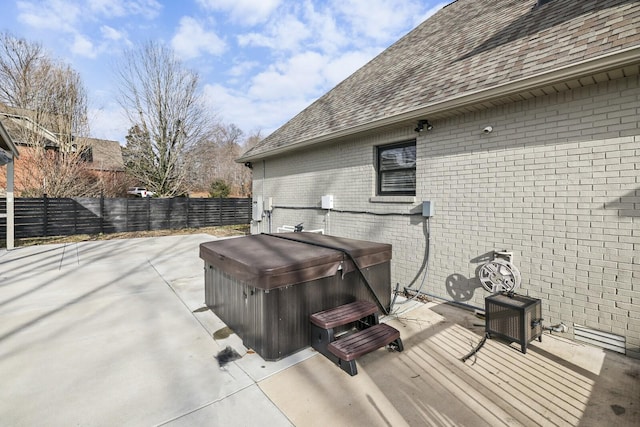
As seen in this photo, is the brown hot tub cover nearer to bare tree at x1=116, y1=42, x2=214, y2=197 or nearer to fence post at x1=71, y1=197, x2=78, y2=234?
fence post at x1=71, y1=197, x2=78, y2=234

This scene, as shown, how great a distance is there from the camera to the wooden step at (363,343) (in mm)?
2421

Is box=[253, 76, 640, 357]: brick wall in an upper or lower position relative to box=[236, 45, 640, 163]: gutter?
lower

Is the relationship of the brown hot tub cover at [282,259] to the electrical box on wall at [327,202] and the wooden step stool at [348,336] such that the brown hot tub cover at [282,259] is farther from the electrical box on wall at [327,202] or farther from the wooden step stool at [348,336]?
the electrical box on wall at [327,202]

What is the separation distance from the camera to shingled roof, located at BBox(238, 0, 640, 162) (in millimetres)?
2939

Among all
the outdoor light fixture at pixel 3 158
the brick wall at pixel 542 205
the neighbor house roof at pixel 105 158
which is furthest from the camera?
the neighbor house roof at pixel 105 158

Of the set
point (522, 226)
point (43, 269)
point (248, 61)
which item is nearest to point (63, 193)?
point (43, 269)

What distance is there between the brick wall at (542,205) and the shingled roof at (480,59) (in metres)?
0.38

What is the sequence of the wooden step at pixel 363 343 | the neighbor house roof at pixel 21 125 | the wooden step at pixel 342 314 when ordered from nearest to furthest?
the wooden step at pixel 363 343, the wooden step at pixel 342 314, the neighbor house roof at pixel 21 125

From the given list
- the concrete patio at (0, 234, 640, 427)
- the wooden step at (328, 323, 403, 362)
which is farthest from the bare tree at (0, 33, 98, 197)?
the wooden step at (328, 323, 403, 362)

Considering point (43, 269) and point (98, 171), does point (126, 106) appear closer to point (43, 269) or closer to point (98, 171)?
point (98, 171)

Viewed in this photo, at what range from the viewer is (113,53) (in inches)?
555

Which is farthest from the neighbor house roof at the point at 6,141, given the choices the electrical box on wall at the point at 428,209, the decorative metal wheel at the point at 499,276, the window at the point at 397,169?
the decorative metal wheel at the point at 499,276

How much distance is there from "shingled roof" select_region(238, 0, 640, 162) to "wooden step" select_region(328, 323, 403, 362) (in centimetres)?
303

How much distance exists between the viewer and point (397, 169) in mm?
5070
